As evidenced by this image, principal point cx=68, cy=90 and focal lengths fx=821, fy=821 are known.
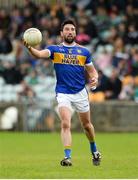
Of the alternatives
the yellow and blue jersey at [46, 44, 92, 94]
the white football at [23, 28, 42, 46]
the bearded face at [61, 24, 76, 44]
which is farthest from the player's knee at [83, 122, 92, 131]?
the white football at [23, 28, 42, 46]

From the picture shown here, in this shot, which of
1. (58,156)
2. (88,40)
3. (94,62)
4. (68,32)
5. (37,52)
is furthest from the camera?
(88,40)

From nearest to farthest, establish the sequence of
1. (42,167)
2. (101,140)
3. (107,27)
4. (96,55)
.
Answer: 1. (42,167)
2. (101,140)
3. (96,55)
4. (107,27)

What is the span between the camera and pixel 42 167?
14.0 m

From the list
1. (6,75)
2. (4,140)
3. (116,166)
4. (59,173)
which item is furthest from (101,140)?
(59,173)

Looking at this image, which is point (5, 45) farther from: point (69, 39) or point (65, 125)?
point (65, 125)

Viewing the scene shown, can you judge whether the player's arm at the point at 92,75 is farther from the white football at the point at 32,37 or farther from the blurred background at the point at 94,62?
the blurred background at the point at 94,62

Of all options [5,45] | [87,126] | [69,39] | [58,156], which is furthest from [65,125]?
[5,45]

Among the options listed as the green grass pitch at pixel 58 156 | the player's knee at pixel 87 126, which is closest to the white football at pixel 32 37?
the player's knee at pixel 87 126

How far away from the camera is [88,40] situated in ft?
100.0

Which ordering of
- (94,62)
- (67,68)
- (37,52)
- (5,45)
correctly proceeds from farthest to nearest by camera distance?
(5,45) → (94,62) → (67,68) → (37,52)

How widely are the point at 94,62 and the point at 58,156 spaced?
Answer: 12.0 metres

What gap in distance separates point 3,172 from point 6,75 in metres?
17.0

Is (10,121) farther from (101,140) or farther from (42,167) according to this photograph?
(42,167)

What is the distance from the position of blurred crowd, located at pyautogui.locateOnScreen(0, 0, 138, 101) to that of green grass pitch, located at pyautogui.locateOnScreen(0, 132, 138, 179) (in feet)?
6.79
